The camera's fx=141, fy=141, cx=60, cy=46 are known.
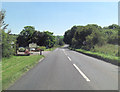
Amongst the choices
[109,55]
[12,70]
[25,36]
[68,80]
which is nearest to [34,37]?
[25,36]

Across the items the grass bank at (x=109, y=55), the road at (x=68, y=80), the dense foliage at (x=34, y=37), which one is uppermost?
the dense foliage at (x=34, y=37)

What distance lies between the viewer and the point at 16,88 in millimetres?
5984

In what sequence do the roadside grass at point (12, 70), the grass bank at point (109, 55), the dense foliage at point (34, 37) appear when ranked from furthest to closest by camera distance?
the dense foliage at point (34, 37) < the grass bank at point (109, 55) < the roadside grass at point (12, 70)

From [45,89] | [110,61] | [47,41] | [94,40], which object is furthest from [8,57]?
[47,41]

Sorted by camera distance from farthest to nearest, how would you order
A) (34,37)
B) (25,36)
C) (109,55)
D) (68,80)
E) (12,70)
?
(25,36)
(34,37)
(109,55)
(12,70)
(68,80)

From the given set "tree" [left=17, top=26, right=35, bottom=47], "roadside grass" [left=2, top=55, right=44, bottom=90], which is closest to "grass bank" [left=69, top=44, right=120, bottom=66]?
"roadside grass" [left=2, top=55, right=44, bottom=90]

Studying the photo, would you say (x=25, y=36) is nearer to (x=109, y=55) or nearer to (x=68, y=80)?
(x=109, y=55)

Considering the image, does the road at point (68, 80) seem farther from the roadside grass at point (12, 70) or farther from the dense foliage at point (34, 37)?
the dense foliage at point (34, 37)

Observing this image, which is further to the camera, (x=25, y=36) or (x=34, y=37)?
(x=25, y=36)

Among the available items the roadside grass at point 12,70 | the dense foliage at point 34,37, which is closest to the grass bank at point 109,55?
the roadside grass at point 12,70

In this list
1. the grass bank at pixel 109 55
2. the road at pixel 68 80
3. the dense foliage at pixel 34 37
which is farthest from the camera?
the dense foliage at pixel 34 37

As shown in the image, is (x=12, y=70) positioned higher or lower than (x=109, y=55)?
lower

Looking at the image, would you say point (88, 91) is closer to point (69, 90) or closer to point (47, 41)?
point (69, 90)

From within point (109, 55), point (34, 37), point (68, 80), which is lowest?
point (68, 80)
